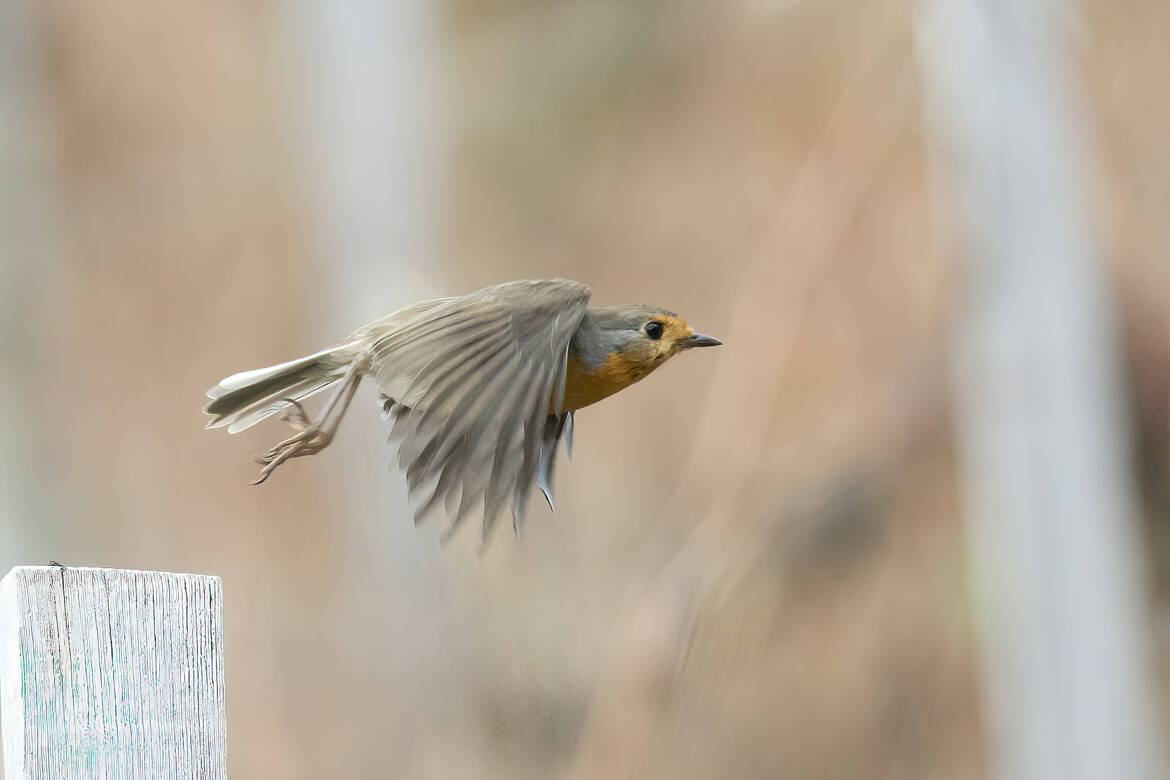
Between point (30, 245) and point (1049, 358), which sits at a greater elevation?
point (30, 245)

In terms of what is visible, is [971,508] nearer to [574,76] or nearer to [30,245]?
[574,76]

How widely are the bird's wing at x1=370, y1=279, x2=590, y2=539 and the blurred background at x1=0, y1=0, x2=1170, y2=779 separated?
2.20m

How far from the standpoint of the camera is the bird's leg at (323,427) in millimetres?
2061

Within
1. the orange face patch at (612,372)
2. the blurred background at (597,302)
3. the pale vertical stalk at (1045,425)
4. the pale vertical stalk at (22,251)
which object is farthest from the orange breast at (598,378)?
the pale vertical stalk at (22,251)

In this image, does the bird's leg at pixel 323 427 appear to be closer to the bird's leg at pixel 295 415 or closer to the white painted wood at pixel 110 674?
the bird's leg at pixel 295 415

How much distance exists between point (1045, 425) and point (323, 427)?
6.82ft

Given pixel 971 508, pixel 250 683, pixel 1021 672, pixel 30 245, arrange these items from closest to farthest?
pixel 1021 672
pixel 971 508
pixel 250 683
pixel 30 245

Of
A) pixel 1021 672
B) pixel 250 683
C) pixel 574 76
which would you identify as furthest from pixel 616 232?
pixel 1021 672

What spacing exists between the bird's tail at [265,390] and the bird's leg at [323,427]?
0.13 meters

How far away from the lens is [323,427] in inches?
83.7

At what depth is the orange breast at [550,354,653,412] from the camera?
2049 mm

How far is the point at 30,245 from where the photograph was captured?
20.0 ft

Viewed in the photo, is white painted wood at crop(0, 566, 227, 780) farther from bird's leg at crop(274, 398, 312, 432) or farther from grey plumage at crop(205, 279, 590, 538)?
bird's leg at crop(274, 398, 312, 432)

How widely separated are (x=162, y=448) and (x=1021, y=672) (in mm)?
3655
